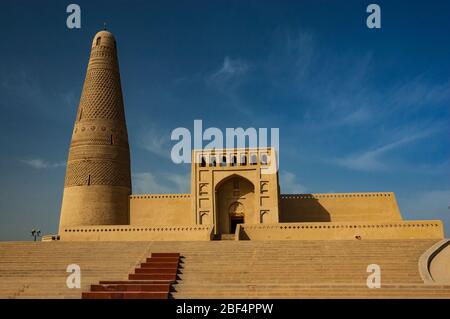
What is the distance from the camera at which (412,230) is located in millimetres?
17578

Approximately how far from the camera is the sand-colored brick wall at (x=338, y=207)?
21641mm

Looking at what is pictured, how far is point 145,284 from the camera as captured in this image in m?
11.0

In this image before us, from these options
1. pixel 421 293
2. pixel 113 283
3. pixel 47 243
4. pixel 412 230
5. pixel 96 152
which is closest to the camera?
pixel 421 293

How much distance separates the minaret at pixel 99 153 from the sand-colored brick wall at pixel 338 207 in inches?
307

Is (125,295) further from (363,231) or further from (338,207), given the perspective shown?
(338,207)

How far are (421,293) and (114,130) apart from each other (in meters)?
15.6

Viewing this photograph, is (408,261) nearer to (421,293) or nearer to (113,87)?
(421,293)

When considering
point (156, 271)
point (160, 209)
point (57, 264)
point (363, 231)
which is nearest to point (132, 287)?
point (156, 271)

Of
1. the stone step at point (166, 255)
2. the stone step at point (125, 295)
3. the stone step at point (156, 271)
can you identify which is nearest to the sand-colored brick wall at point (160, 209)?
the stone step at point (166, 255)

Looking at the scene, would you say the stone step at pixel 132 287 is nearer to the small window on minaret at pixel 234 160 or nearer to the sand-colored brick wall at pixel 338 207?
the small window on minaret at pixel 234 160

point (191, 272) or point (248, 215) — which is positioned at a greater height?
point (248, 215)

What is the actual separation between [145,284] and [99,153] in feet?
37.2
